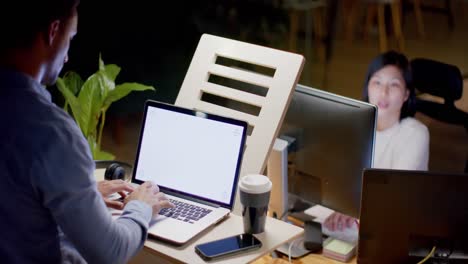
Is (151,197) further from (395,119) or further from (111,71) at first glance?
(395,119)

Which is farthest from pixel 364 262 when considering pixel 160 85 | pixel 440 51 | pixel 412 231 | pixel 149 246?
pixel 440 51

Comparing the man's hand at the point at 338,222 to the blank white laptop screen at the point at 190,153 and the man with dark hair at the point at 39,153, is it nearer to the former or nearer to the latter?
the blank white laptop screen at the point at 190,153

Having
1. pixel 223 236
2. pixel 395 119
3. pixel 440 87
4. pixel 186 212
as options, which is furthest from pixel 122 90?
pixel 440 87

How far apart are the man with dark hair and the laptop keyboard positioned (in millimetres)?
435

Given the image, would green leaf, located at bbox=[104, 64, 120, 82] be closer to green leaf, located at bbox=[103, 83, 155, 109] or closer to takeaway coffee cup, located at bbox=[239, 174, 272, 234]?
green leaf, located at bbox=[103, 83, 155, 109]

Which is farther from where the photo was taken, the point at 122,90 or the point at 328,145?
the point at 122,90

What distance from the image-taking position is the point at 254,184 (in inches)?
68.9

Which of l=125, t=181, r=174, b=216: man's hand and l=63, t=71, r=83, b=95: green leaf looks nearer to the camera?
l=125, t=181, r=174, b=216: man's hand

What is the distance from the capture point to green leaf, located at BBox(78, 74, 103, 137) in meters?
2.54

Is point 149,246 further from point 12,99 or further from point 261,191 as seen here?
point 12,99

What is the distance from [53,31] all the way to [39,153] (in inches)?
9.4

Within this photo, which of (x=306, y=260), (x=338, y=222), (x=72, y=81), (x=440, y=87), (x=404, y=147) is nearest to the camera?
(x=306, y=260)

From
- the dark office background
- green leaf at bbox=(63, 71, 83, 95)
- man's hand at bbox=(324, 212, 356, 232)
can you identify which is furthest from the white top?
the dark office background

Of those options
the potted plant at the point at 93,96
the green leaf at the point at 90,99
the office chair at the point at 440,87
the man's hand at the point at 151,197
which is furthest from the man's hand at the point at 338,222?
the office chair at the point at 440,87
